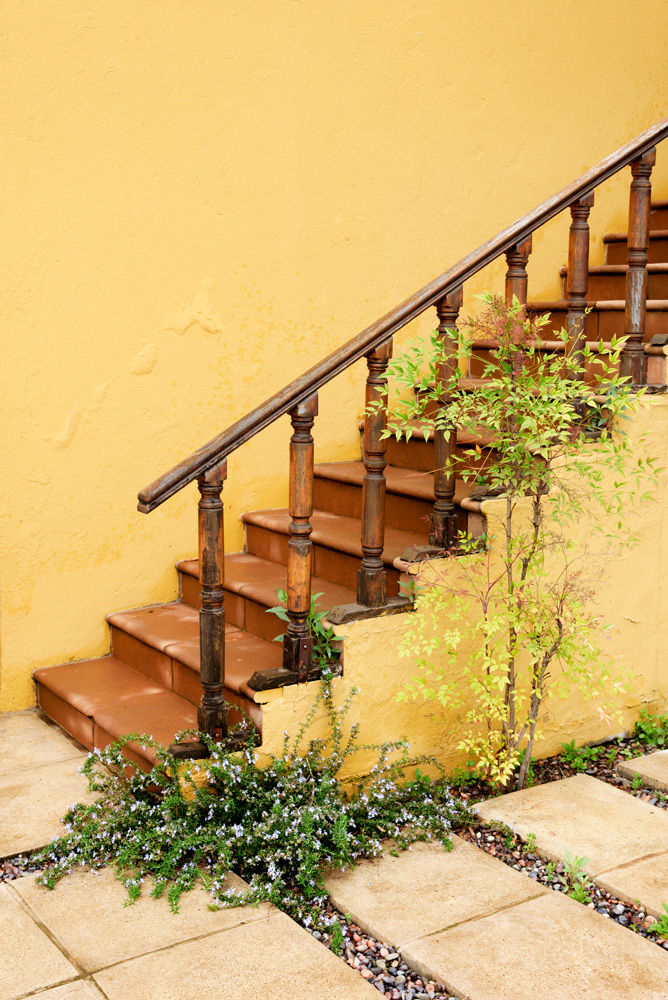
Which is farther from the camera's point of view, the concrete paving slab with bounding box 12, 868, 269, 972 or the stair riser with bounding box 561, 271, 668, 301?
the stair riser with bounding box 561, 271, 668, 301

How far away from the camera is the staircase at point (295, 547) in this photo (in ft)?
9.93

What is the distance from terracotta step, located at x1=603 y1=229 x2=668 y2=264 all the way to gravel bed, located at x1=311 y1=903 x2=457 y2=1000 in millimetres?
3490

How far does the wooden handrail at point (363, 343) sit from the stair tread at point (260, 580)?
783 mm

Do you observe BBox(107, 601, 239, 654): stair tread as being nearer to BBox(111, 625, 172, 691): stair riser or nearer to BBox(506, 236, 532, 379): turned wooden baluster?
BBox(111, 625, 172, 691): stair riser

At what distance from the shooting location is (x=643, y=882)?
282 centimetres

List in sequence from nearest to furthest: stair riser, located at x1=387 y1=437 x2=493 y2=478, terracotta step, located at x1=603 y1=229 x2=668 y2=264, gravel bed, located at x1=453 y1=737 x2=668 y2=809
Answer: gravel bed, located at x1=453 y1=737 x2=668 y2=809
stair riser, located at x1=387 y1=437 x2=493 y2=478
terracotta step, located at x1=603 y1=229 x2=668 y2=264

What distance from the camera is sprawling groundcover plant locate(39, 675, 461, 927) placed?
2764 millimetres

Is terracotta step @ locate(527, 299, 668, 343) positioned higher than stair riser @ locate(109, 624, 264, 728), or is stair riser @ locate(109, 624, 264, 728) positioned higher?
terracotta step @ locate(527, 299, 668, 343)

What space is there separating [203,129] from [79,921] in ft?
9.56

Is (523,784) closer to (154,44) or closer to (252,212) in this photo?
(252,212)

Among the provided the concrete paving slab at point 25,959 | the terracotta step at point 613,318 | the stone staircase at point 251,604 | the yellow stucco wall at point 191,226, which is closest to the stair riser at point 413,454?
the stone staircase at point 251,604

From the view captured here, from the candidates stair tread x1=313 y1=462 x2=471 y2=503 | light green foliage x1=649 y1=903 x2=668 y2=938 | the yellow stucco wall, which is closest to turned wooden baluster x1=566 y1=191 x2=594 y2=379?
stair tread x1=313 y1=462 x2=471 y2=503

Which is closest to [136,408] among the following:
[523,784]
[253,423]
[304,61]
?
[253,423]

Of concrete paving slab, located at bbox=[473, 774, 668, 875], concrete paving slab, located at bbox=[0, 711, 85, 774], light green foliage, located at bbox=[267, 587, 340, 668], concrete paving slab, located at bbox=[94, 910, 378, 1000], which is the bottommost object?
concrete paving slab, located at bbox=[94, 910, 378, 1000]
